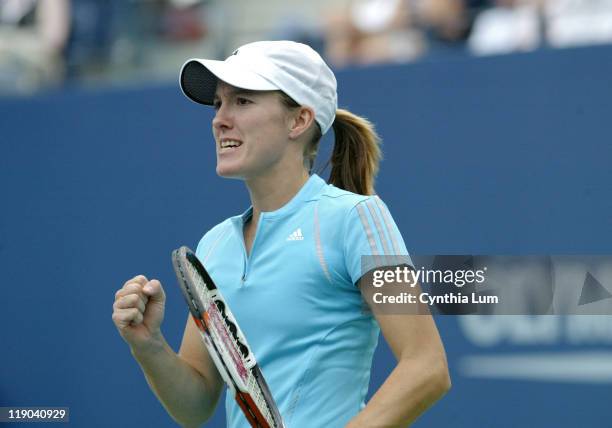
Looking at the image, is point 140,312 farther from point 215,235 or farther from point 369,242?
point 369,242

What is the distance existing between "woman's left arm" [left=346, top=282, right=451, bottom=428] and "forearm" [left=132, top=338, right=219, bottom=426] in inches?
15.9

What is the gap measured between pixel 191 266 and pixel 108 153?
2.85 metres

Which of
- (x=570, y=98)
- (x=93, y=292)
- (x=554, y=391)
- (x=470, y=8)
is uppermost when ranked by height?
(x=470, y=8)

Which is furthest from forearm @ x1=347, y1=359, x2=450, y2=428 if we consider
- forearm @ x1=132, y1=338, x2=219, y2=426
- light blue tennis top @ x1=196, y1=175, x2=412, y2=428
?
forearm @ x1=132, y1=338, x2=219, y2=426

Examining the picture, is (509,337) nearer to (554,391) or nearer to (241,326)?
(554,391)

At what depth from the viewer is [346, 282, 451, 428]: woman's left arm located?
1.82 metres

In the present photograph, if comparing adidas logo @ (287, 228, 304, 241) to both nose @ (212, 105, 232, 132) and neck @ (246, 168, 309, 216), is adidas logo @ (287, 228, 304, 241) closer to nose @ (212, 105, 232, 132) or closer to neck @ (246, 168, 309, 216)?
neck @ (246, 168, 309, 216)

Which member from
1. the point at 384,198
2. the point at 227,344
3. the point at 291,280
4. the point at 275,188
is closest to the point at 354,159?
the point at 275,188

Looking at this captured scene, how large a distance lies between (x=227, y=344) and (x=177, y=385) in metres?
0.19

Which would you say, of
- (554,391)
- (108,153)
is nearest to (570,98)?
(554,391)

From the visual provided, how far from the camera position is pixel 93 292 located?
4605mm

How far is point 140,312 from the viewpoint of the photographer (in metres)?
1.97

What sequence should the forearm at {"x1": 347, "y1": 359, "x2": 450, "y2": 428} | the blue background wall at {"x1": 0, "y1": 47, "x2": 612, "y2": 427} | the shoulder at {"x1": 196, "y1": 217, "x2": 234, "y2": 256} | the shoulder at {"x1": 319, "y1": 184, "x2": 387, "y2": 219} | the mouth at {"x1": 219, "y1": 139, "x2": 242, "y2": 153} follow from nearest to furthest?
the forearm at {"x1": 347, "y1": 359, "x2": 450, "y2": 428}
the shoulder at {"x1": 319, "y1": 184, "x2": 387, "y2": 219}
the mouth at {"x1": 219, "y1": 139, "x2": 242, "y2": 153}
the shoulder at {"x1": 196, "y1": 217, "x2": 234, "y2": 256}
the blue background wall at {"x1": 0, "y1": 47, "x2": 612, "y2": 427}

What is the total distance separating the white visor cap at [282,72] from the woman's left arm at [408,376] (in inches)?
17.9
